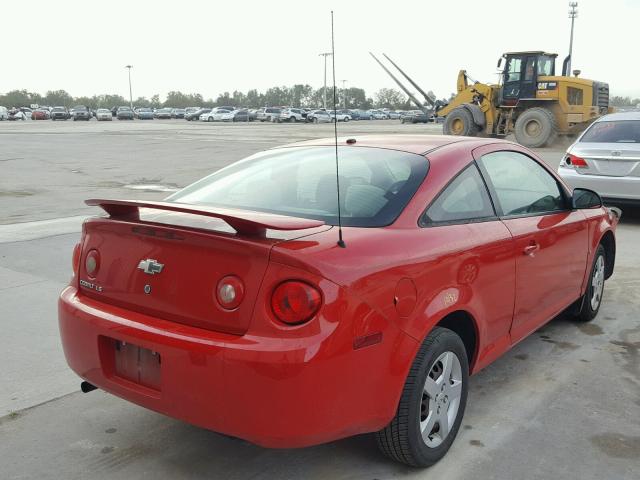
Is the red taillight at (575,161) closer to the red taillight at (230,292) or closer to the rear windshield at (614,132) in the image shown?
the rear windshield at (614,132)

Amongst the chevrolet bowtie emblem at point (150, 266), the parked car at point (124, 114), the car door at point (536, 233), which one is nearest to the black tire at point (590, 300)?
the car door at point (536, 233)

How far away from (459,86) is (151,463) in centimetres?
2399

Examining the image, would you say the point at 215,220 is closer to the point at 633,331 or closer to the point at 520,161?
the point at 520,161

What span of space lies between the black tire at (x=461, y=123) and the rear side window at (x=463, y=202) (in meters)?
20.0

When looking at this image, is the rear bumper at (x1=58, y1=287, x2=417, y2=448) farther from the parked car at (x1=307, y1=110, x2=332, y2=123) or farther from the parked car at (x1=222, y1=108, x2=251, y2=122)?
the parked car at (x1=222, y1=108, x2=251, y2=122)

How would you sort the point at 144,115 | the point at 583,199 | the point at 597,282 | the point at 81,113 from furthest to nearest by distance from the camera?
1. the point at 144,115
2. the point at 81,113
3. the point at 597,282
4. the point at 583,199

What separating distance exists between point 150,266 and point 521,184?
2376 mm

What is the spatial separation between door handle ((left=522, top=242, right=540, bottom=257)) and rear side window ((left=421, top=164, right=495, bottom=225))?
12.1 inches

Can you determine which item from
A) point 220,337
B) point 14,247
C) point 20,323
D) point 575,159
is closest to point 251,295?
point 220,337

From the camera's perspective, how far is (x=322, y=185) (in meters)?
3.35

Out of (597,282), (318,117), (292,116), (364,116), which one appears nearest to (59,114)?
(292,116)

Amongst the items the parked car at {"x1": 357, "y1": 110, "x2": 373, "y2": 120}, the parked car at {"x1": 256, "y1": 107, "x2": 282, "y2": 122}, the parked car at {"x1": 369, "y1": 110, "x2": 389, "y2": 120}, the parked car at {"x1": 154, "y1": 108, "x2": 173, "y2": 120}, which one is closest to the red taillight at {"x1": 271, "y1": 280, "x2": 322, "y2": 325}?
the parked car at {"x1": 256, "y1": 107, "x2": 282, "y2": 122}

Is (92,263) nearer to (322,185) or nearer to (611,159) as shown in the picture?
(322,185)

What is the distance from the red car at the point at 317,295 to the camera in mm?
2445
